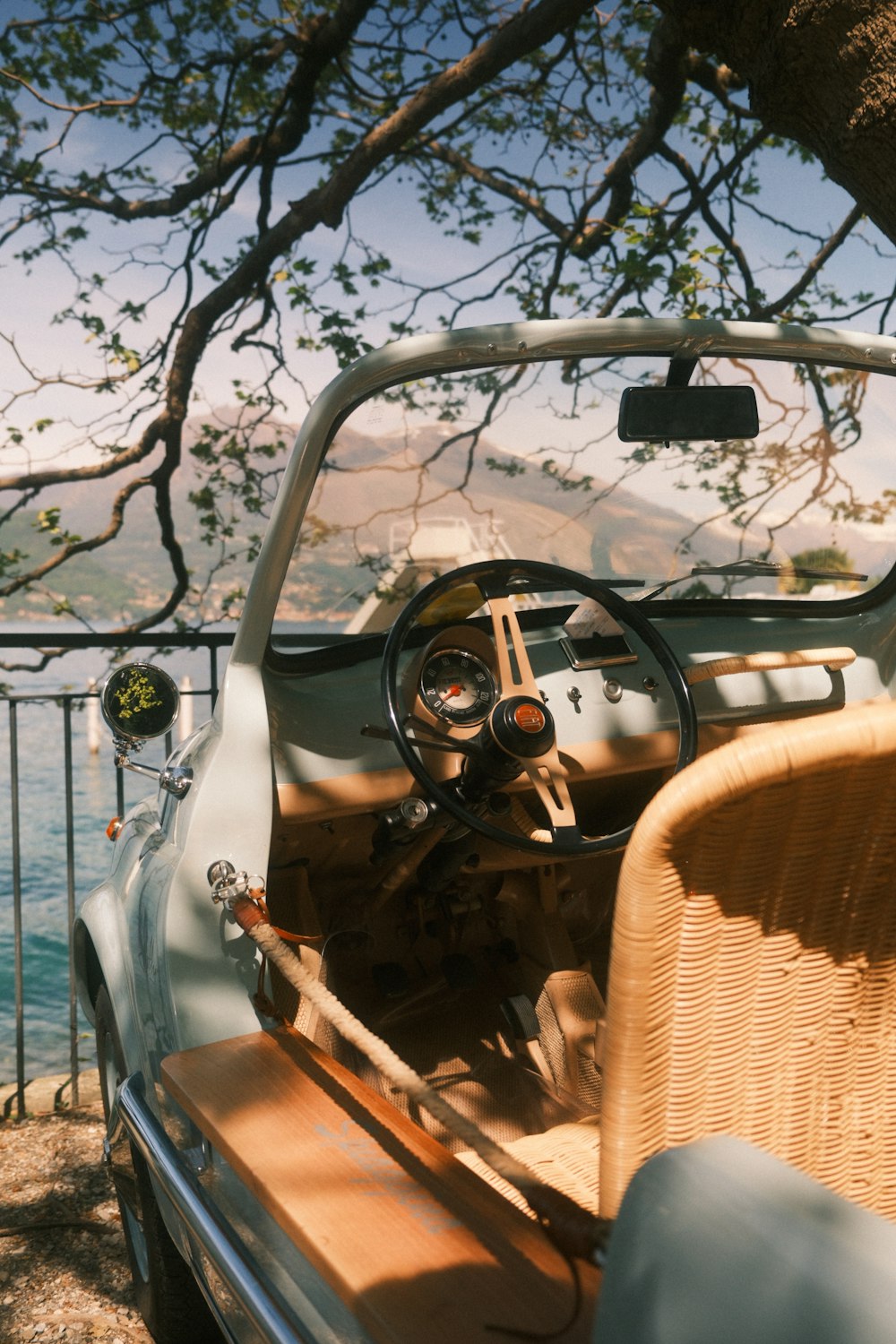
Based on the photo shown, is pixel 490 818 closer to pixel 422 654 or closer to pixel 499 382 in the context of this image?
pixel 422 654

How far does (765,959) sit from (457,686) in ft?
4.79

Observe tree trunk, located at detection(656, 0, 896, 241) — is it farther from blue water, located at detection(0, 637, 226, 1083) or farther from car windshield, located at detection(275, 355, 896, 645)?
blue water, located at detection(0, 637, 226, 1083)

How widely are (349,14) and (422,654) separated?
587 cm

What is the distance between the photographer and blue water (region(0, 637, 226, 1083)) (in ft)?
23.5

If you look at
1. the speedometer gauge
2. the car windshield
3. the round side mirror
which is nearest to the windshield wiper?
the car windshield

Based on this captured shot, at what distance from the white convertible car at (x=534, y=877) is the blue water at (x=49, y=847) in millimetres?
2430

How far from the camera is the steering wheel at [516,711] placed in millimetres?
2152

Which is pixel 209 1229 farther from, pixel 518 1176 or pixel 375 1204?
pixel 518 1176

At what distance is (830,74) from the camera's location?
11.0ft

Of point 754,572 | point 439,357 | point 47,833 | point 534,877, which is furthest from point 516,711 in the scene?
point 47,833

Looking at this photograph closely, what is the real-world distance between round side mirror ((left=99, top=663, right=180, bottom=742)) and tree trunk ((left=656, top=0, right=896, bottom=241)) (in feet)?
9.00

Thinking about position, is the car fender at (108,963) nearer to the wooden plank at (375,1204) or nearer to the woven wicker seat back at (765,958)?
the wooden plank at (375,1204)

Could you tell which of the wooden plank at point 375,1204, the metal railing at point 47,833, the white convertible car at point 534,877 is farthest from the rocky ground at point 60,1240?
the wooden plank at point 375,1204

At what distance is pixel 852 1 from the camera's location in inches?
127
